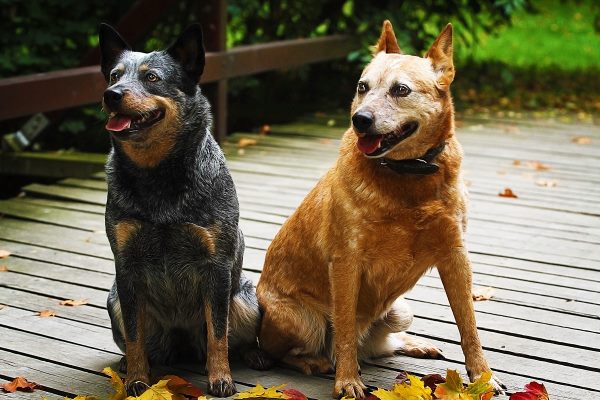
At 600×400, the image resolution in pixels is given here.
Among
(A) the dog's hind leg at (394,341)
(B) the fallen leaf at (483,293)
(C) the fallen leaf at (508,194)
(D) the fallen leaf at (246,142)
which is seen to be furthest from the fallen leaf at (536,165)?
(A) the dog's hind leg at (394,341)

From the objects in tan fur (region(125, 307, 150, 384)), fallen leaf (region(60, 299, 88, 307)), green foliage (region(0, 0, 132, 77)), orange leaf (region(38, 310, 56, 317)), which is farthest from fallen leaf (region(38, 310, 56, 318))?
green foliage (region(0, 0, 132, 77))

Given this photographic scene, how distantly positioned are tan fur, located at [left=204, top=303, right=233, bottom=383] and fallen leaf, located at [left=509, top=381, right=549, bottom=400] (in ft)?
3.29

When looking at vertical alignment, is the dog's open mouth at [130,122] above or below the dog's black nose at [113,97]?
below

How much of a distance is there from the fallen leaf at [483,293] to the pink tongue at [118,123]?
1943 mm

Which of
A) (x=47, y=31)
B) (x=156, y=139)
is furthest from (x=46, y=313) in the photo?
(x=47, y=31)

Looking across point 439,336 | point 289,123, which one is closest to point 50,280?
point 439,336

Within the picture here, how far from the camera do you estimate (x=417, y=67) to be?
122 inches

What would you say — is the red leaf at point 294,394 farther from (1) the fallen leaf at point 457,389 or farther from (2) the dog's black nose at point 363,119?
(2) the dog's black nose at point 363,119

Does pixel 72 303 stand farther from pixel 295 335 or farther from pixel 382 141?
pixel 382 141

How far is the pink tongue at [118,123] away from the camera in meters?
3.05

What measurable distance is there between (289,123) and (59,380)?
18.8 feet

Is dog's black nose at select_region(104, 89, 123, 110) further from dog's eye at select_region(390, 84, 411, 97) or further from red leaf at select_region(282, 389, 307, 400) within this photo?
red leaf at select_region(282, 389, 307, 400)

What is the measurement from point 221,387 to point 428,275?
1669 mm

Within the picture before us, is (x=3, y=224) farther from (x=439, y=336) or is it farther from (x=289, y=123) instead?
(x=289, y=123)
